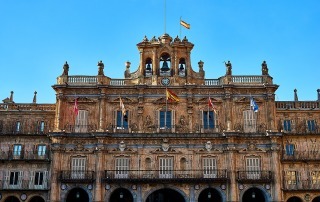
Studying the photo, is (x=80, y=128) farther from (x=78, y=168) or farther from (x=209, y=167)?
(x=209, y=167)

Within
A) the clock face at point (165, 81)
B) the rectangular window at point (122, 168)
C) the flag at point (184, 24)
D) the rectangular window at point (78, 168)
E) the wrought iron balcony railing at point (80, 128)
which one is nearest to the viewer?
the rectangular window at point (78, 168)

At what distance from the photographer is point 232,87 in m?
52.7

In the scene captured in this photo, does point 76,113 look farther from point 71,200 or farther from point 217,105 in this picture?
point 217,105

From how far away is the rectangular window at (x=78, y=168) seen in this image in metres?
50.0

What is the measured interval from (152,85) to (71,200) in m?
16.3

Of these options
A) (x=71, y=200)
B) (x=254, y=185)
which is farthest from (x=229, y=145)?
(x=71, y=200)

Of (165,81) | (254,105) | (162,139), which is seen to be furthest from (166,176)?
(254,105)

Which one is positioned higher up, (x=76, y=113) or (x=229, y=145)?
(x=76, y=113)

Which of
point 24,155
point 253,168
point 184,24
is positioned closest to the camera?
point 253,168

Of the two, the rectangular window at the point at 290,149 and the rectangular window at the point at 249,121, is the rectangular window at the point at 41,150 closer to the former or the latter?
the rectangular window at the point at 249,121

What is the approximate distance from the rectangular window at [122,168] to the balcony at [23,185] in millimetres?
8570

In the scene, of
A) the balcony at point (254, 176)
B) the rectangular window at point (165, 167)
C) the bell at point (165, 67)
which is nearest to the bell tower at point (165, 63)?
the bell at point (165, 67)

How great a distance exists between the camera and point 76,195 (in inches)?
1996

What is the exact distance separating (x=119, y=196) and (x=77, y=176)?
18.1ft
